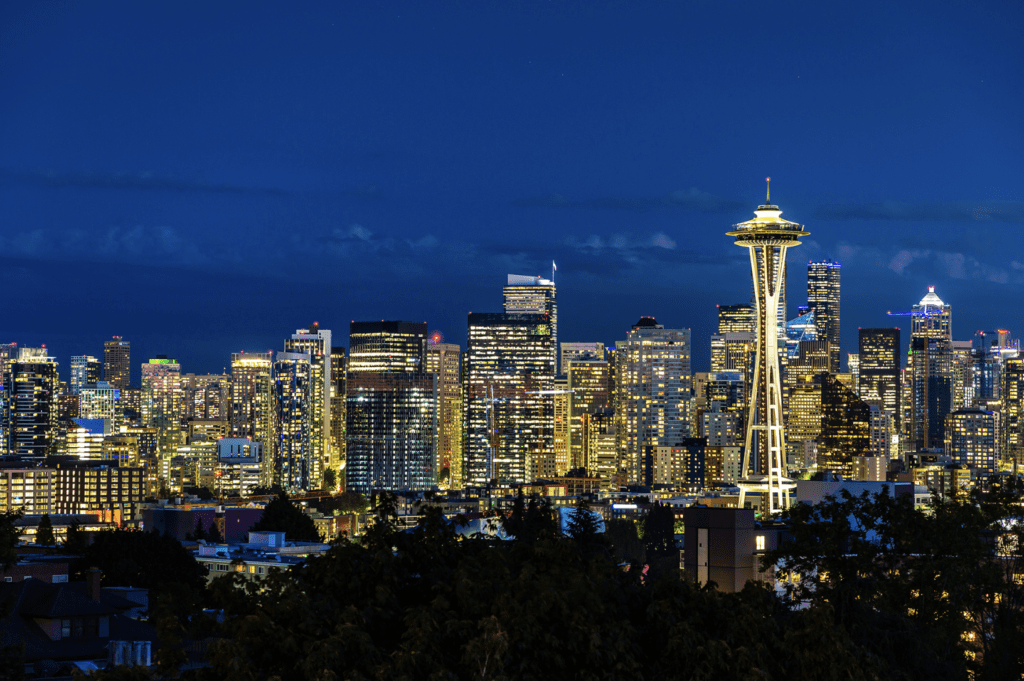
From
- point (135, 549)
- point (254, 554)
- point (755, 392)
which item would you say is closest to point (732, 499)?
point (755, 392)

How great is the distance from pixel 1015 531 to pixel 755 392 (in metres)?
94.5

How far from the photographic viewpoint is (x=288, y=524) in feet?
374

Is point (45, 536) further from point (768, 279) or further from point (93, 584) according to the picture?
point (768, 279)

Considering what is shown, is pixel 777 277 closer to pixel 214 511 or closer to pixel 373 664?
pixel 214 511

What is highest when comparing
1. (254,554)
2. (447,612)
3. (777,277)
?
(777,277)

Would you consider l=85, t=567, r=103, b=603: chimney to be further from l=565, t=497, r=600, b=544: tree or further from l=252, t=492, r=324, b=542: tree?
l=252, t=492, r=324, b=542: tree

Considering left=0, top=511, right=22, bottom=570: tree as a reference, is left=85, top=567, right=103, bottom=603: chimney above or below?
below

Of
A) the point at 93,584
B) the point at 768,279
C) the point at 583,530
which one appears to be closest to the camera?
the point at 93,584

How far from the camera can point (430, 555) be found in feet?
53.7

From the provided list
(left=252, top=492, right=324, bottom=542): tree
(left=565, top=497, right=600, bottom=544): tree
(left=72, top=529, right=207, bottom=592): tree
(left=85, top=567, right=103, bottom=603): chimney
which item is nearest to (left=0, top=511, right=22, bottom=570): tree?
(left=85, top=567, right=103, bottom=603): chimney

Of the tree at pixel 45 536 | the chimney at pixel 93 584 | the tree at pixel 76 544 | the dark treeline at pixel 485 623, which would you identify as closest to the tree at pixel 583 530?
the chimney at pixel 93 584

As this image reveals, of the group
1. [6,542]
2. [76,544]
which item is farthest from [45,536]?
[6,542]

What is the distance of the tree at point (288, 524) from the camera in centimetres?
11275

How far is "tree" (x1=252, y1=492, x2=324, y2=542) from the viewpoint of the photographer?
370ft
